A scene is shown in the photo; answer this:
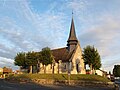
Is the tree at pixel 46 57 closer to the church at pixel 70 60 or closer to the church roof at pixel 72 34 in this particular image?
the church at pixel 70 60

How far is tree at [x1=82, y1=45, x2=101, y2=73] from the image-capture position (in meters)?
60.9

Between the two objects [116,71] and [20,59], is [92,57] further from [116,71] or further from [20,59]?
[116,71]

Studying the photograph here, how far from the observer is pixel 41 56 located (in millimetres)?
62219

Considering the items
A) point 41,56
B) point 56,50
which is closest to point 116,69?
point 56,50

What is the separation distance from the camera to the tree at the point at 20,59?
71.9 m

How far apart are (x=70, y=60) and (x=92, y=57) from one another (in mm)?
9458

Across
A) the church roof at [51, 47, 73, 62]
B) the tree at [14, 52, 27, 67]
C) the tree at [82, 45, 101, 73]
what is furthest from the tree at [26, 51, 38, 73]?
the tree at [82, 45, 101, 73]

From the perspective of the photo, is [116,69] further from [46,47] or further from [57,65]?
[46,47]

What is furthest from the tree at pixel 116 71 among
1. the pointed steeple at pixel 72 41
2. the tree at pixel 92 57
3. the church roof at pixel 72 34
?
the tree at pixel 92 57

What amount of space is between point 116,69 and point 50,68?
63786 millimetres

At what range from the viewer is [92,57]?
61.0 meters

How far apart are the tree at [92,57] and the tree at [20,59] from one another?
74.1 feet

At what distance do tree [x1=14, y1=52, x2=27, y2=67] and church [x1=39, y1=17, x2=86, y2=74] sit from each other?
20.7ft

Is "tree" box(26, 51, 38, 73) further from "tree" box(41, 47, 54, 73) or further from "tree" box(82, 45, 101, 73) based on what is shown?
"tree" box(82, 45, 101, 73)
